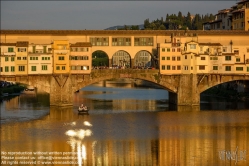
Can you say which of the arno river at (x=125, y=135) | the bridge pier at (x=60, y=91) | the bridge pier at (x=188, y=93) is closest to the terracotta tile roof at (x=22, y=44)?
the bridge pier at (x=60, y=91)

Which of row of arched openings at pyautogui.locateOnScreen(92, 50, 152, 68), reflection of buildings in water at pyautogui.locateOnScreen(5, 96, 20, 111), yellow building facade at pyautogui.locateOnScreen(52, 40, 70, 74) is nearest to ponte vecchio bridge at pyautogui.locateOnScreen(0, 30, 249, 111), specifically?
yellow building facade at pyautogui.locateOnScreen(52, 40, 70, 74)

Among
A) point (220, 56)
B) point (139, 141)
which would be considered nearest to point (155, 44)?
point (220, 56)

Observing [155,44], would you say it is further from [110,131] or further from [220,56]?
[110,131]

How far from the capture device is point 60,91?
72.1 meters

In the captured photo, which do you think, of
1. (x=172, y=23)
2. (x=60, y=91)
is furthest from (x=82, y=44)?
(x=172, y=23)

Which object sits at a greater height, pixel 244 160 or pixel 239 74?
pixel 239 74

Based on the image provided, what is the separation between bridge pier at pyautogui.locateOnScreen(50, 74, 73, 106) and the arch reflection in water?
609 inches

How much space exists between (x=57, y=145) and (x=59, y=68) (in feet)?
97.9

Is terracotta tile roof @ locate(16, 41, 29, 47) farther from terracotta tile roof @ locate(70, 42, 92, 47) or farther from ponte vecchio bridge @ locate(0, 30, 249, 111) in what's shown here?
terracotta tile roof @ locate(70, 42, 92, 47)

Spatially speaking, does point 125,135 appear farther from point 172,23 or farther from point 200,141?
point 172,23

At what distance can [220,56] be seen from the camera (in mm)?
76562

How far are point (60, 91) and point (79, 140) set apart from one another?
2532cm

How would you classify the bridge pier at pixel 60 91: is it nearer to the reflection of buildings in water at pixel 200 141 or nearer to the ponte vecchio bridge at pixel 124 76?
the ponte vecchio bridge at pixel 124 76

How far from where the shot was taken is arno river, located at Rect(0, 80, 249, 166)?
4022cm
